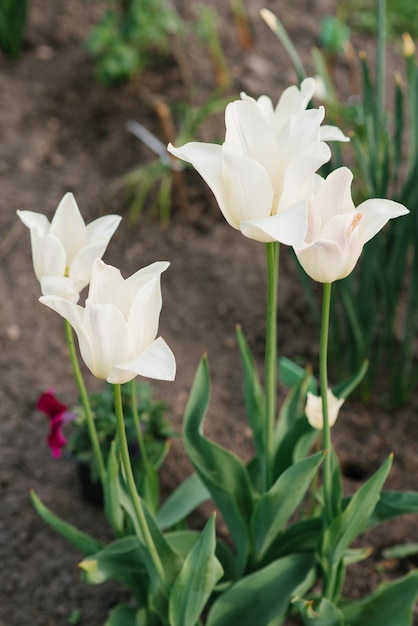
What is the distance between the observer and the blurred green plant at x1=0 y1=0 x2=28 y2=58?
3104 mm

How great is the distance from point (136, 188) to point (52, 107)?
1.79ft

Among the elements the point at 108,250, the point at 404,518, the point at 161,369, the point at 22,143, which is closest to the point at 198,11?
the point at 22,143

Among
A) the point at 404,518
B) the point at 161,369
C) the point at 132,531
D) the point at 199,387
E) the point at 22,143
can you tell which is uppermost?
the point at 22,143

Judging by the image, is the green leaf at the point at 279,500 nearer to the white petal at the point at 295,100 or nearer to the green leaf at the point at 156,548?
the green leaf at the point at 156,548

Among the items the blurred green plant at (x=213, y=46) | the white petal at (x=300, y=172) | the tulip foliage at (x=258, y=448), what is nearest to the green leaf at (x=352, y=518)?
the tulip foliage at (x=258, y=448)

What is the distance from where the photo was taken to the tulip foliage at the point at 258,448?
3.42 ft

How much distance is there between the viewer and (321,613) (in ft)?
4.44

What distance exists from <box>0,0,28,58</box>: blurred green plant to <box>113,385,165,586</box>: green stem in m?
2.25

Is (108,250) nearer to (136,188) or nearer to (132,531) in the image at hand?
(136,188)

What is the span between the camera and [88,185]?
2.76m

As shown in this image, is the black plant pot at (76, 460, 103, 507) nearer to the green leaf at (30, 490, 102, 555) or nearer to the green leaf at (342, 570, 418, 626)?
the green leaf at (30, 490, 102, 555)

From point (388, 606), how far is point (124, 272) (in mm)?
1324

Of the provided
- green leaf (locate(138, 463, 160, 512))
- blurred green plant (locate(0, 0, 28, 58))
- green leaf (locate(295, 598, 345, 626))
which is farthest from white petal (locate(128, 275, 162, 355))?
blurred green plant (locate(0, 0, 28, 58))

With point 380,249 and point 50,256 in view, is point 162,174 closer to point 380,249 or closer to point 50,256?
point 380,249
